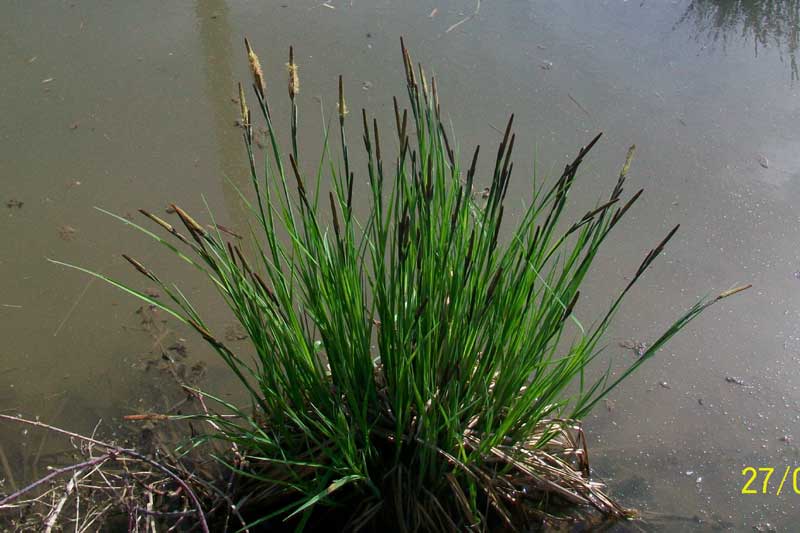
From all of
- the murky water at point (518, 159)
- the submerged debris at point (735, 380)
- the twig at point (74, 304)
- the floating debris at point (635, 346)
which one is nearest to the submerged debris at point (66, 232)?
the murky water at point (518, 159)

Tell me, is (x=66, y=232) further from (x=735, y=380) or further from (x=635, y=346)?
(x=735, y=380)

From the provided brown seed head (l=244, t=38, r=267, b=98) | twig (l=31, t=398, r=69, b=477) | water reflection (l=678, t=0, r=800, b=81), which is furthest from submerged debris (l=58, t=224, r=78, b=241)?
water reflection (l=678, t=0, r=800, b=81)

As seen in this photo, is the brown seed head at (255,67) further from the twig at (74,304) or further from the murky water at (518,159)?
the twig at (74,304)

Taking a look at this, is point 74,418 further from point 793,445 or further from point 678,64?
point 678,64

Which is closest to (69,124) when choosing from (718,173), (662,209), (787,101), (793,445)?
(662,209)

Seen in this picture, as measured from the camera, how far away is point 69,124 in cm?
232

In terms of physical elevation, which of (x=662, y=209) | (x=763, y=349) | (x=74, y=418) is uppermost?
(x=662, y=209)

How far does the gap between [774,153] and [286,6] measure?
1740 mm

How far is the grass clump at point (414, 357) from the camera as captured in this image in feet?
3.87

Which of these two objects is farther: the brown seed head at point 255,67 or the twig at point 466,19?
the twig at point 466,19
